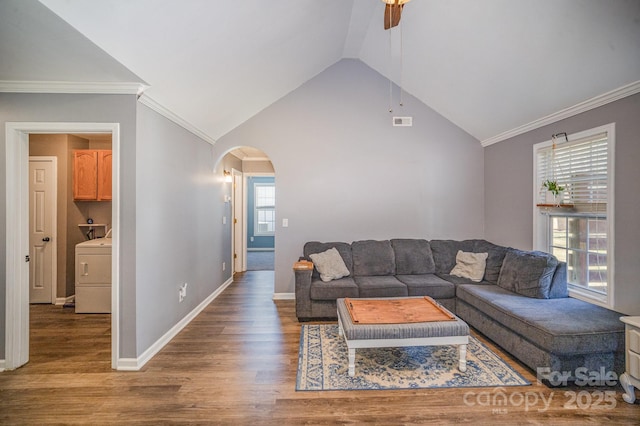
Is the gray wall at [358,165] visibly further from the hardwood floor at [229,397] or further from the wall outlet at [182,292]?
the hardwood floor at [229,397]

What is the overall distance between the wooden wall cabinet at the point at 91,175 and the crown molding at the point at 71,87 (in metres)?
1.80

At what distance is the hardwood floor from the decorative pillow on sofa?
993 millimetres

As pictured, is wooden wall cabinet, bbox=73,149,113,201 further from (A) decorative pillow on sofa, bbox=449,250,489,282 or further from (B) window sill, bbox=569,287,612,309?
(B) window sill, bbox=569,287,612,309

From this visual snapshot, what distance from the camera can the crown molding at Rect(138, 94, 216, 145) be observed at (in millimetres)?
2729

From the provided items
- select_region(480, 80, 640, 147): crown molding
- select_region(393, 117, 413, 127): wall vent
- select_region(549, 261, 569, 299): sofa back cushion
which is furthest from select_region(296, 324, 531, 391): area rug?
select_region(393, 117, 413, 127): wall vent

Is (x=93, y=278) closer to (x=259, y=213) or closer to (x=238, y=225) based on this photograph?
(x=238, y=225)

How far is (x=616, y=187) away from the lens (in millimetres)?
2656

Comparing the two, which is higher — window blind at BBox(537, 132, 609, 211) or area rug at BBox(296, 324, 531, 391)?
window blind at BBox(537, 132, 609, 211)

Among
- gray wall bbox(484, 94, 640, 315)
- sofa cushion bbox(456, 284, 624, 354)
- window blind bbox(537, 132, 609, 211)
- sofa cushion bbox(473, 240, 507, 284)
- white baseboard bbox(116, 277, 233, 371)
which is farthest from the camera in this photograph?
sofa cushion bbox(473, 240, 507, 284)

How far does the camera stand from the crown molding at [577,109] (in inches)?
99.8

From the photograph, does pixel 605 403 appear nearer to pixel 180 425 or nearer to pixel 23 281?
pixel 180 425

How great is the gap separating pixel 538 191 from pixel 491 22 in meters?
2.12

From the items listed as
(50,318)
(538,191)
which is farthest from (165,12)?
(538,191)

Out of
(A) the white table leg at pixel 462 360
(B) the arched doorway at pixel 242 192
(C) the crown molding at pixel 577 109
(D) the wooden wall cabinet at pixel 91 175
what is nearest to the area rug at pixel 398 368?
(A) the white table leg at pixel 462 360
